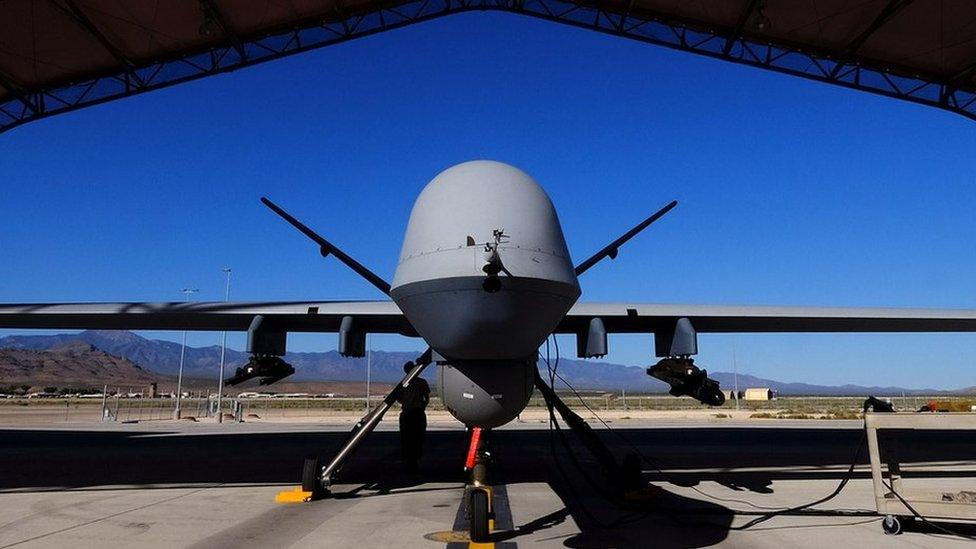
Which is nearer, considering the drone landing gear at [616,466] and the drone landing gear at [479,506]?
the drone landing gear at [479,506]

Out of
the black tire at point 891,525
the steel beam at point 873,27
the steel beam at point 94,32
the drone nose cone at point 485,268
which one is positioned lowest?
the black tire at point 891,525

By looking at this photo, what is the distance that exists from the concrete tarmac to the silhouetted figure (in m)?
Answer: 0.52

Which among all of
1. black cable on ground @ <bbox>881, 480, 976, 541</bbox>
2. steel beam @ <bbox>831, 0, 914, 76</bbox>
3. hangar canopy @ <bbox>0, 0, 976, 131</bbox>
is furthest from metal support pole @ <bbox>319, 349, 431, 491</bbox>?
steel beam @ <bbox>831, 0, 914, 76</bbox>

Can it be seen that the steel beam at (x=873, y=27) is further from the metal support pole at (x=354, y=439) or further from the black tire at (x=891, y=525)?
the metal support pole at (x=354, y=439)

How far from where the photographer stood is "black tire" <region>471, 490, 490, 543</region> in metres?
6.59

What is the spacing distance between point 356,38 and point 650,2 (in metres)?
8.77

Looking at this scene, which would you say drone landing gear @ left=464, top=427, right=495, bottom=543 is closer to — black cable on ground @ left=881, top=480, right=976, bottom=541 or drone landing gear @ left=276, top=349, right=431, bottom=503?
drone landing gear @ left=276, top=349, right=431, bottom=503

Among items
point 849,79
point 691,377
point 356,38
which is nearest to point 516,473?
point 691,377

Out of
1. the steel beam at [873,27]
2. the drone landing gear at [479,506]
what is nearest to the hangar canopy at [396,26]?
the steel beam at [873,27]

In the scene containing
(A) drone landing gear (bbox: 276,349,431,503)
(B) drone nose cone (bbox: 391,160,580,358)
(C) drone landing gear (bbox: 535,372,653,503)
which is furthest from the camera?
(A) drone landing gear (bbox: 276,349,431,503)

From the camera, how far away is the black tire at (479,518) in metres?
6.59

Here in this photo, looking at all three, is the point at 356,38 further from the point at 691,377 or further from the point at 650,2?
the point at 691,377

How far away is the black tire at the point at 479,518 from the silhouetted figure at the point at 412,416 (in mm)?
2425

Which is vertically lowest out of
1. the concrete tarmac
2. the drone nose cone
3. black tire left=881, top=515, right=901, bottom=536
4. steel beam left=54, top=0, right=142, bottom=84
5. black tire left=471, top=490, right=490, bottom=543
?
the concrete tarmac
